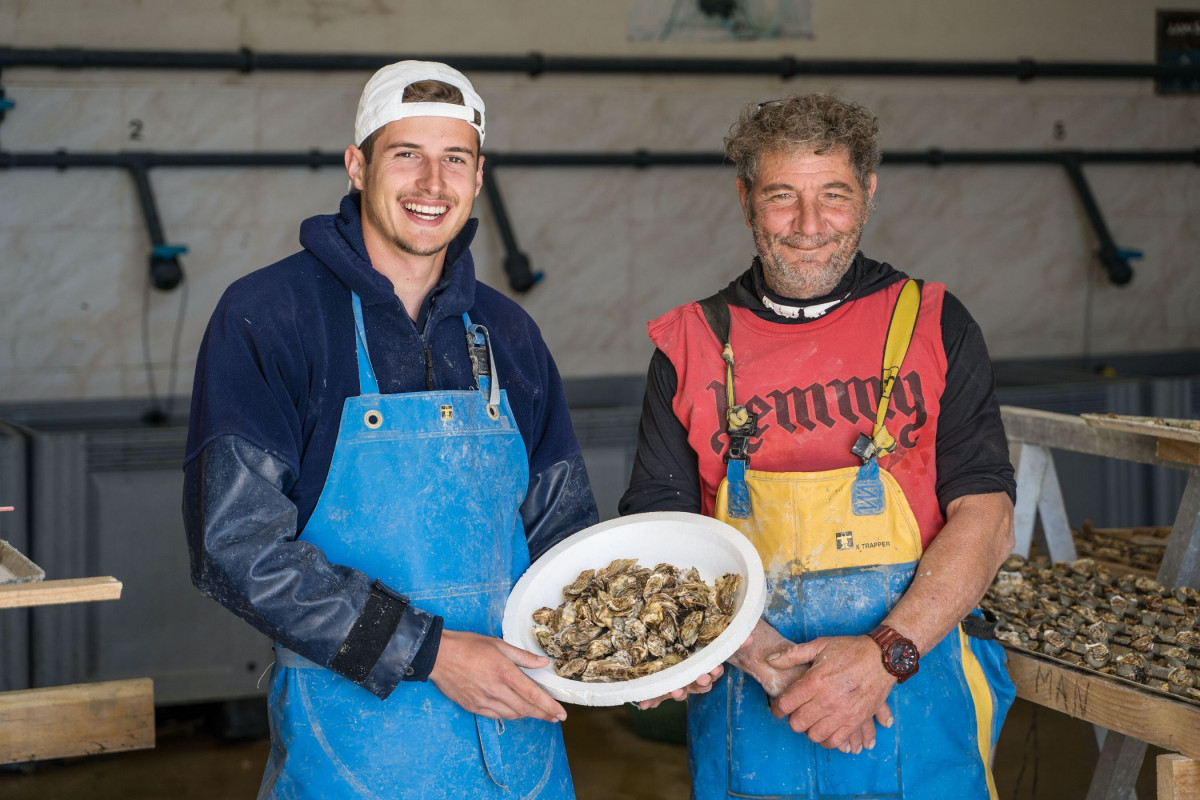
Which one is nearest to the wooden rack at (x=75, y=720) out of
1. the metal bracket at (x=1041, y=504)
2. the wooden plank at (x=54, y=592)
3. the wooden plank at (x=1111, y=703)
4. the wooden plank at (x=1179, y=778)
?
the wooden plank at (x=54, y=592)

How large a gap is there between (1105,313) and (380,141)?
14.2 feet

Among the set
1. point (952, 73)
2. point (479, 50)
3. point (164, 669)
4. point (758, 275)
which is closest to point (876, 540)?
point (758, 275)

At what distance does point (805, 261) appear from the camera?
1.80m

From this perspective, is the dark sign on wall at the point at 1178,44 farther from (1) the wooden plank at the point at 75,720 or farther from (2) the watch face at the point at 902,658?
(1) the wooden plank at the point at 75,720

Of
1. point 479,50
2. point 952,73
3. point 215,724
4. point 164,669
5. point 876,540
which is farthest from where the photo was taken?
point 952,73

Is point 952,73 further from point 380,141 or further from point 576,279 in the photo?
point 380,141

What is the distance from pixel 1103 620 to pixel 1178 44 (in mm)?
3952

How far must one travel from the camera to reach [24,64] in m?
4.01

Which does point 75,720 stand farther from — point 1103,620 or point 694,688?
point 1103,620

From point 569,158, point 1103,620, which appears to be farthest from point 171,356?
point 1103,620

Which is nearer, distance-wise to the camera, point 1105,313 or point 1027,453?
point 1027,453

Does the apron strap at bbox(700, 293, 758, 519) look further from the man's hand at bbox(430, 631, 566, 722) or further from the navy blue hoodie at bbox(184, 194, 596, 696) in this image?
the man's hand at bbox(430, 631, 566, 722)

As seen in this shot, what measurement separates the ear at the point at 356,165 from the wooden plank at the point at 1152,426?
1483 millimetres

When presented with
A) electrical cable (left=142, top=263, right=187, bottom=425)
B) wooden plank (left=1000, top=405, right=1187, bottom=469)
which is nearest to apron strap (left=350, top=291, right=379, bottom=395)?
wooden plank (left=1000, top=405, right=1187, bottom=469)
